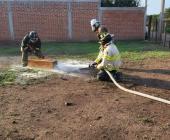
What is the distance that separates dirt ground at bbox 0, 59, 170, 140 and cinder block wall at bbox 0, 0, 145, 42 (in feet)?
38.6

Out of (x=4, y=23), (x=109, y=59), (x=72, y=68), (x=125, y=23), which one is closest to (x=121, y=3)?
(x=125, y=23)

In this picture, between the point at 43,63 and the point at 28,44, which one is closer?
the point at 43,63

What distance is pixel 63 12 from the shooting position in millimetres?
21844

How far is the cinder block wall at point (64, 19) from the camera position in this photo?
2161 centimetres

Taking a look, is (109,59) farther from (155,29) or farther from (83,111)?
(155,29)

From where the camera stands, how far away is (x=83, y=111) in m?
7.46

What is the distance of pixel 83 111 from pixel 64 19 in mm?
14987

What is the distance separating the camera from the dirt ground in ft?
20.8

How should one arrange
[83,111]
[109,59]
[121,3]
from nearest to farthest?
[83,111] → [109,59] → [121,3]

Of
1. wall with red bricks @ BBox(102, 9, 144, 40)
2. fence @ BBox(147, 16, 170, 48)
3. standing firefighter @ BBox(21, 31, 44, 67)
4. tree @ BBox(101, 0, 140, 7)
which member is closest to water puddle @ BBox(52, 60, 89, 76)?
standing firefighter @ BBox(21, 31, 44, 67)

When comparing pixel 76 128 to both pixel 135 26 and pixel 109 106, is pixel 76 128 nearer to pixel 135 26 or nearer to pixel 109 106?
pixel 109 106

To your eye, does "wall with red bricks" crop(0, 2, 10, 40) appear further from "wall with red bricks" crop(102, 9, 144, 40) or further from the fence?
the fence

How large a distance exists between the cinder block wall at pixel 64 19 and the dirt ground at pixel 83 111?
11778 mm

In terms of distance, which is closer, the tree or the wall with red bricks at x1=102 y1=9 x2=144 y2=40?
the wall with red bricks at x1=102 y1=9 x2=144 y2=40
